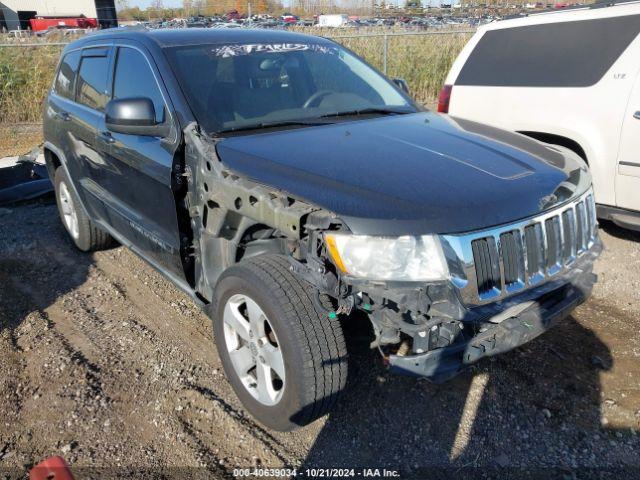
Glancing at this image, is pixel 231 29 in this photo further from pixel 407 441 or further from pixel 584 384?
pixel 584 384

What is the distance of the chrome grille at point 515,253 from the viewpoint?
2252mm

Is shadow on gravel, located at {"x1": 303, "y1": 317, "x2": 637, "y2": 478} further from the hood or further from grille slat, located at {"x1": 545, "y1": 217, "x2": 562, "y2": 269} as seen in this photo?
grille slat, located at {"x1": 545, "y1": 217, "x2": 562, "y2": 269}

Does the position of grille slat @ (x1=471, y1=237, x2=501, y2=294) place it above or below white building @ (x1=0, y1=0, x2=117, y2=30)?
below

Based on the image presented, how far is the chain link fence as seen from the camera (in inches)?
447

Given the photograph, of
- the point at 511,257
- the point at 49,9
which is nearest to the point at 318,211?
the point at 511,257

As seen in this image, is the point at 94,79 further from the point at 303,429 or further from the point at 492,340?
the point at 492,340

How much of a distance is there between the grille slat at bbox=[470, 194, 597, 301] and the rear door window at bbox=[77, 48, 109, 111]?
2976mm

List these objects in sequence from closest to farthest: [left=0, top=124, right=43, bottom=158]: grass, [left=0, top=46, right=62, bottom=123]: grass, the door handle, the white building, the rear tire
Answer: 1. the door handle
2. the rear tire
3. [left=0, top=124, right=43, bottom=158]: grass
4. [left=0, top=46, right=62, bottom=123]: grass
5. the white building

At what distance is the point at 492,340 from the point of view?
Result: 2.36 meters

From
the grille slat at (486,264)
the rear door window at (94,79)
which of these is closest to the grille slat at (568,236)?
the grille slat at (486,264)

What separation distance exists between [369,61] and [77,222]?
9.81 m

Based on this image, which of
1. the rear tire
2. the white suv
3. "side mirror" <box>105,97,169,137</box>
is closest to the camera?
"side mirror" <box>105,97,169,137</box>

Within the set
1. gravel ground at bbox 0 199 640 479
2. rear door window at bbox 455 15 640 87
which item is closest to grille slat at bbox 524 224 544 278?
gravel ground at bbox 0 199 640 479

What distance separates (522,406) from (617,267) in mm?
2300
